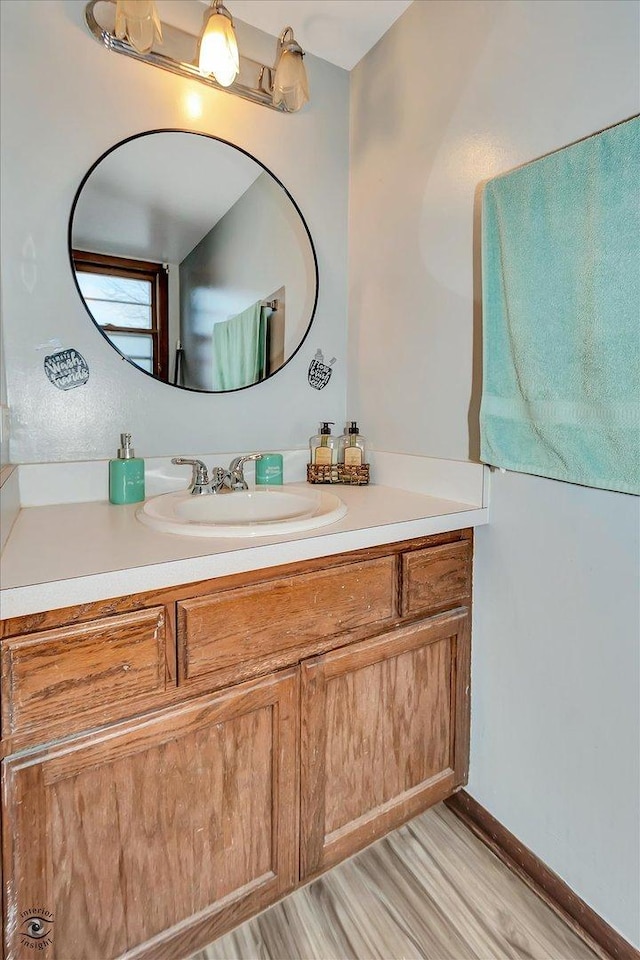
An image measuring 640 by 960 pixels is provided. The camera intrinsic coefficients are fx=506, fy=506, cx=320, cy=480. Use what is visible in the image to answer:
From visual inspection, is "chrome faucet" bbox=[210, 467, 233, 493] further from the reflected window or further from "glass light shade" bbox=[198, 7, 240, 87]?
"glass light shade" bbox=[198, 7, 240, 87]

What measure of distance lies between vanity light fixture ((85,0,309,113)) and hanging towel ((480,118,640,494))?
2.19ft

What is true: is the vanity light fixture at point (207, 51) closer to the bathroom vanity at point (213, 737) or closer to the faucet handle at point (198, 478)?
the faucet handle at point (198, 478)

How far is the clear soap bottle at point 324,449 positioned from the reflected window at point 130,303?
1.65 feet

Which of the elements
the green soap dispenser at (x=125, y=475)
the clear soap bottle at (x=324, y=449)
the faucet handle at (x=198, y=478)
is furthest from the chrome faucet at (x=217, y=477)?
the clear soap bottle at (x=324, y=449)

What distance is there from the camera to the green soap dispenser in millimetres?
1271

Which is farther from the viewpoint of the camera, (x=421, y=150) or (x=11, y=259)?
(x=421, y=150)

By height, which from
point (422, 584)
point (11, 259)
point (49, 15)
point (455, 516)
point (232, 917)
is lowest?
point (232, 917)

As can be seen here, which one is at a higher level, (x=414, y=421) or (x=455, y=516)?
(x=414, y=421)

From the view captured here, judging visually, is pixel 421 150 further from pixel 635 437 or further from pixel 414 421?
pixel 635 437

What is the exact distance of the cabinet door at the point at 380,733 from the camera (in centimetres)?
108

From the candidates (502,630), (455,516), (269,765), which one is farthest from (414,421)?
(269,765)

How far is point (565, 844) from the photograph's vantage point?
3.70ft

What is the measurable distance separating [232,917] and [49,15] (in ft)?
6.62

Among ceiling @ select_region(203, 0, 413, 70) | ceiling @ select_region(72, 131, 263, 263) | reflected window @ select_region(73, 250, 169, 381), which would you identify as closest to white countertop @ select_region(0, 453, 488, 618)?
reflected window @ select_region(73, 250, 169, 381)
